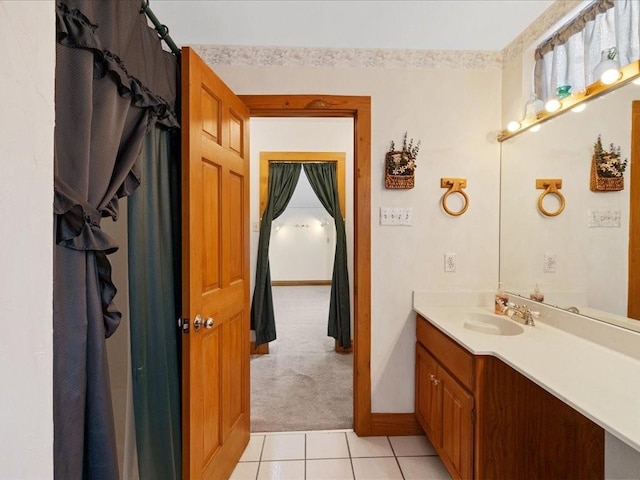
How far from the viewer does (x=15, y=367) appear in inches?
18.9

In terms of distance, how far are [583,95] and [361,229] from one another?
4.19ft

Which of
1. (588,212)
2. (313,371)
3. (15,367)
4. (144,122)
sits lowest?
(313,371)

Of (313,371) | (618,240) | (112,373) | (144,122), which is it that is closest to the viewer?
(144,122)

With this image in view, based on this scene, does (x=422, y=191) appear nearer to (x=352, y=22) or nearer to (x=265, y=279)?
(x=352, y=22)

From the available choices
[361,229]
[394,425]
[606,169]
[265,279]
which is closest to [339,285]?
[265,279]

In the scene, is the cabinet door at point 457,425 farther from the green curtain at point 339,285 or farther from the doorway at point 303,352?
the green curtain at point 339,285

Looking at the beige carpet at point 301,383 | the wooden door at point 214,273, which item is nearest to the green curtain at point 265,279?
the beige carpet at point 301,383

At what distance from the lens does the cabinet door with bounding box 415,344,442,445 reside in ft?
5.65

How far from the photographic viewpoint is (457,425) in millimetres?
1486

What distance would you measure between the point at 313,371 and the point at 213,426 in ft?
5.14

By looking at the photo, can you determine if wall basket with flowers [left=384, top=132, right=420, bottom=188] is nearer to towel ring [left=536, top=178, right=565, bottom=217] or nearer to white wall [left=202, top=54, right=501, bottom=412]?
white wall [left=202, top=54, right=501, bottom=412]

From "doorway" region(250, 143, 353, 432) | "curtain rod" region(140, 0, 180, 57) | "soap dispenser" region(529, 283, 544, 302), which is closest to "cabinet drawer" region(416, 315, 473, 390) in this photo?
"soap dispenser" region(529, 283, 544, 302)

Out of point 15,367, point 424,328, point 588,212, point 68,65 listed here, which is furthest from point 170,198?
point 588,212

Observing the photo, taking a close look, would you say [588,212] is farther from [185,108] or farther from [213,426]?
[213,426]
